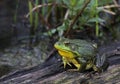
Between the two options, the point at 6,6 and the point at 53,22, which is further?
the point at 6,6

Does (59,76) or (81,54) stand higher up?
(81,54)

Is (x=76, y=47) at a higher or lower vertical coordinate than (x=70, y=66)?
higher

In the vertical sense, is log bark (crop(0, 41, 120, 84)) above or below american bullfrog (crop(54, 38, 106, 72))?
below

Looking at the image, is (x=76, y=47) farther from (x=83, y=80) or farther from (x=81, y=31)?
(x=81, y=31)

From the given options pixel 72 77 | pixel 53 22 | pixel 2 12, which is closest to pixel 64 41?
pixel 72 77

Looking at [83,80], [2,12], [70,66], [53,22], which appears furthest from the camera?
[2,12]

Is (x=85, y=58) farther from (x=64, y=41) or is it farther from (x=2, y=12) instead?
(x=2, y=12)

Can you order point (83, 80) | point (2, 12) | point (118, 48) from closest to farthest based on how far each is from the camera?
point (83, 80)
point (118, 48)
point (2, 12)

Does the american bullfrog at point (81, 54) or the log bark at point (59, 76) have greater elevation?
the american bullfrog at point (81, 54)
